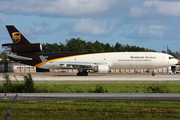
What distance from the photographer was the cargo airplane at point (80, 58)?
162 feet

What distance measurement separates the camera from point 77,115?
11148mm

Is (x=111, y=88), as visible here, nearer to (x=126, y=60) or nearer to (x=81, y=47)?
(x=126, y=60)

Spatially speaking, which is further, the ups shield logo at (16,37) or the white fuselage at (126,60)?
the white fuselage at (126,60)

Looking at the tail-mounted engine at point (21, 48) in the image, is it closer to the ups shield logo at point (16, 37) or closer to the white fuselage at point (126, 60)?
the ups shield logo at point (16, 37)

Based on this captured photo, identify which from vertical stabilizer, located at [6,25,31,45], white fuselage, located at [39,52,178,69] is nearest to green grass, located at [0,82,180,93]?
white fuselage, located at [39,52,178,69]

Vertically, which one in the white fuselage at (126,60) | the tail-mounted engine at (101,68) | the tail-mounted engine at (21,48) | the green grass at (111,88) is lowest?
the green grass at (111,88)

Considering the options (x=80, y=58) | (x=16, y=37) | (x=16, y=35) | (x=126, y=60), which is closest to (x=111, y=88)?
(x=126, y=60)

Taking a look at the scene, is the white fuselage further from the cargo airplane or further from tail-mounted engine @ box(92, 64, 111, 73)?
tail-mounted engine @ box(92, 64, 111, 73)

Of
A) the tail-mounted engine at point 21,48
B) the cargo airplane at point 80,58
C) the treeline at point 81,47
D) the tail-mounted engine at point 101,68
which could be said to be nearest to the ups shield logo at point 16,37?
the cargo airplane at point 80,58

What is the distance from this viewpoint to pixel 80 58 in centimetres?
5066

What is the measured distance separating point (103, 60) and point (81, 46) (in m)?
74.6

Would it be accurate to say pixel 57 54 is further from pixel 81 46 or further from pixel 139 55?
pixel 81 46

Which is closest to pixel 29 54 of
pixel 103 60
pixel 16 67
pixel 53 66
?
pixel 53 66

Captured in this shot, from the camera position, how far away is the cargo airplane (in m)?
49.4
